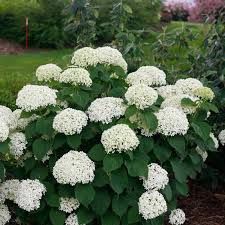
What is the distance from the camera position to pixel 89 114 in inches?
133

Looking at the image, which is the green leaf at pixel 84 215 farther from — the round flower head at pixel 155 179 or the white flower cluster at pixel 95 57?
the white flower cluster at pixel 95 57

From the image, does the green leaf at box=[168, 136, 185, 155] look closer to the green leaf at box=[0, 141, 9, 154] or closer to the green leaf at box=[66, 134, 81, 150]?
the green leaf at box=[66, 134, 81, 150]

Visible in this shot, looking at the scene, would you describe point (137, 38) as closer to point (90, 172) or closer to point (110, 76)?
point (110, 76)

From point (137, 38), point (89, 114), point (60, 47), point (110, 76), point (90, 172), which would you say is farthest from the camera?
point (60, 47)

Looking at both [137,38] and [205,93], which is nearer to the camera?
[205,93]

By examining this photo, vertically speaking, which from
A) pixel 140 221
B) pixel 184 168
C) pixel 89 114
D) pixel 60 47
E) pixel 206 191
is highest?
pixel 89 114

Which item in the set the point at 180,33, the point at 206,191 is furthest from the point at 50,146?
the point at 180,33

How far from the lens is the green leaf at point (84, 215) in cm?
334

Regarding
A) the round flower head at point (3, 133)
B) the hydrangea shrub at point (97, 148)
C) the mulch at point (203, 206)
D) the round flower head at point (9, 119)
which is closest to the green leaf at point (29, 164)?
the hydrangea shrub at point (97, 148)

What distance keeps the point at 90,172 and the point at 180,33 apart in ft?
7.80

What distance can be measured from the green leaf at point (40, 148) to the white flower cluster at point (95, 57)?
64cm

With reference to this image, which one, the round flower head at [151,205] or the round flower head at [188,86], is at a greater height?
the round flower head at [188,86]

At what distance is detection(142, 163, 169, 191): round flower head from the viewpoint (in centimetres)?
330

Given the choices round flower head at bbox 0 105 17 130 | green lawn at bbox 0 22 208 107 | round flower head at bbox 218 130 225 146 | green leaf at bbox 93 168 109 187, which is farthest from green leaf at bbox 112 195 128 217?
green lawn at bbox 0 22 208 107
